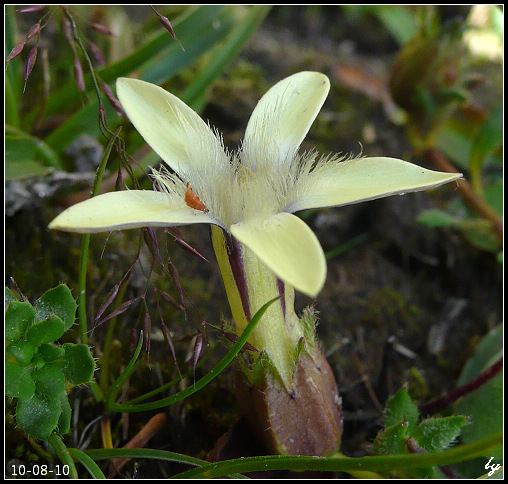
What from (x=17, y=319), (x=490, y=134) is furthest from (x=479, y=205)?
(x=17, y=319)

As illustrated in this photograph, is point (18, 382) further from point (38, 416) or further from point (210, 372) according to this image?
point (210, 372)

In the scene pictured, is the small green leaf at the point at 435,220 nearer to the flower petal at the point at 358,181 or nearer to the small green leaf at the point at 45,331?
the flower petal at the point at 358,181

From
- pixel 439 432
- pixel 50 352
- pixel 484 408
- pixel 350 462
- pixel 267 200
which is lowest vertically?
pixel 484 408

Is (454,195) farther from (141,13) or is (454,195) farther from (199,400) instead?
(141,13)

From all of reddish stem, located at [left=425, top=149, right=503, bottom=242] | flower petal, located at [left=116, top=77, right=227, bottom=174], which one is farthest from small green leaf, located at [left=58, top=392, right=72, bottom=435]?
reddish stem, located at [left=425, top=149, right=503, bottom=242]

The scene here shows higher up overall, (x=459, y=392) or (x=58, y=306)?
(x=58, y=306)

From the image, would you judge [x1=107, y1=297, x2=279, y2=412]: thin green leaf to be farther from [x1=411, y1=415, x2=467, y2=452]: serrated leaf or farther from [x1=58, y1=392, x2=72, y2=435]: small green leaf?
[x1=411, y1=415, x2=467, y2=452]: serrated leaf
